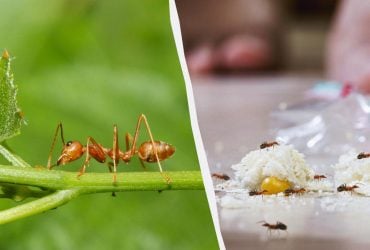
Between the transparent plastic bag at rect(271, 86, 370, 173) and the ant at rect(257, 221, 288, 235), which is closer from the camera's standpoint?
the ant at rect(257, 221, 288, 235)

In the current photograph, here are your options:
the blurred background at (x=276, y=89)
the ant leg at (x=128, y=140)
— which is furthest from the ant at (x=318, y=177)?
the ant leg at (x=128, y=140)

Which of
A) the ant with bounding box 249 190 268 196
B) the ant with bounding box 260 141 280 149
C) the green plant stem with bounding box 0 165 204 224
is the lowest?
the green plant stem with bounding box 0 165 204 224

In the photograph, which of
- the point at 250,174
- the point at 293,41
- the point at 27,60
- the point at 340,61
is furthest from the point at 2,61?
the point at 293,41

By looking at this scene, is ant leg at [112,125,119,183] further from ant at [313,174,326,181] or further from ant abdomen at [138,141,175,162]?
ant at [313,174,326,181]

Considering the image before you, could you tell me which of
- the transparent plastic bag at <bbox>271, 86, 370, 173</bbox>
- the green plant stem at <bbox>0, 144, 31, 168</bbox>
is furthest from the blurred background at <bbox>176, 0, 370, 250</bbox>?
the green plant stem at <bbox>0, 144, 31, 168</bbox>

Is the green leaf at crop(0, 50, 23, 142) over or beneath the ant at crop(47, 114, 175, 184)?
over
